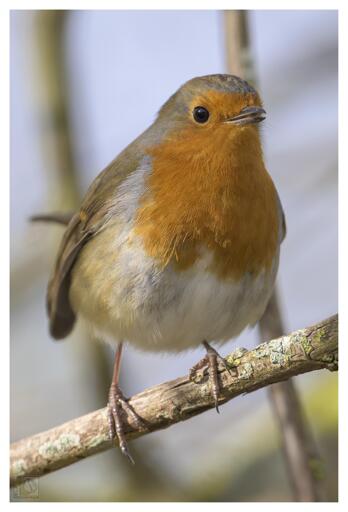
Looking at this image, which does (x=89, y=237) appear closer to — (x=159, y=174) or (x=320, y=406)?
(x=159, y=174)

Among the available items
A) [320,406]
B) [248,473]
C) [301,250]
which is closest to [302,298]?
[301,250]

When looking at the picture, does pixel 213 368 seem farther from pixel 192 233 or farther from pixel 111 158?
pixel 111 158

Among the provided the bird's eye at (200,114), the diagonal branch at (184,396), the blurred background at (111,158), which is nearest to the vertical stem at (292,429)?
the blurred background at (111,158)

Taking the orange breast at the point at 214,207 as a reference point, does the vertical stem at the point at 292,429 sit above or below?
below

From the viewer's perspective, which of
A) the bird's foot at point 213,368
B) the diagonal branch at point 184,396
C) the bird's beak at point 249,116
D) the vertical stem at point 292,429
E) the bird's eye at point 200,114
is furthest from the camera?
the vertical stem at point 292,429

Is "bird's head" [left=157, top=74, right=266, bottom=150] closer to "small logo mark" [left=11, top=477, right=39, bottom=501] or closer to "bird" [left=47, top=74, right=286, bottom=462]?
"bird" [left=47, top=74, right=286, bottom=462]

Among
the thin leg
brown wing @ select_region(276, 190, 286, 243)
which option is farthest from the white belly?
the thin leg

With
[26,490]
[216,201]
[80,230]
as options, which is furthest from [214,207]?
[26,490]

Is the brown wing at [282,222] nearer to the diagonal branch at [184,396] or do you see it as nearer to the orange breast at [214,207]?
the orange breast at [214,207]
